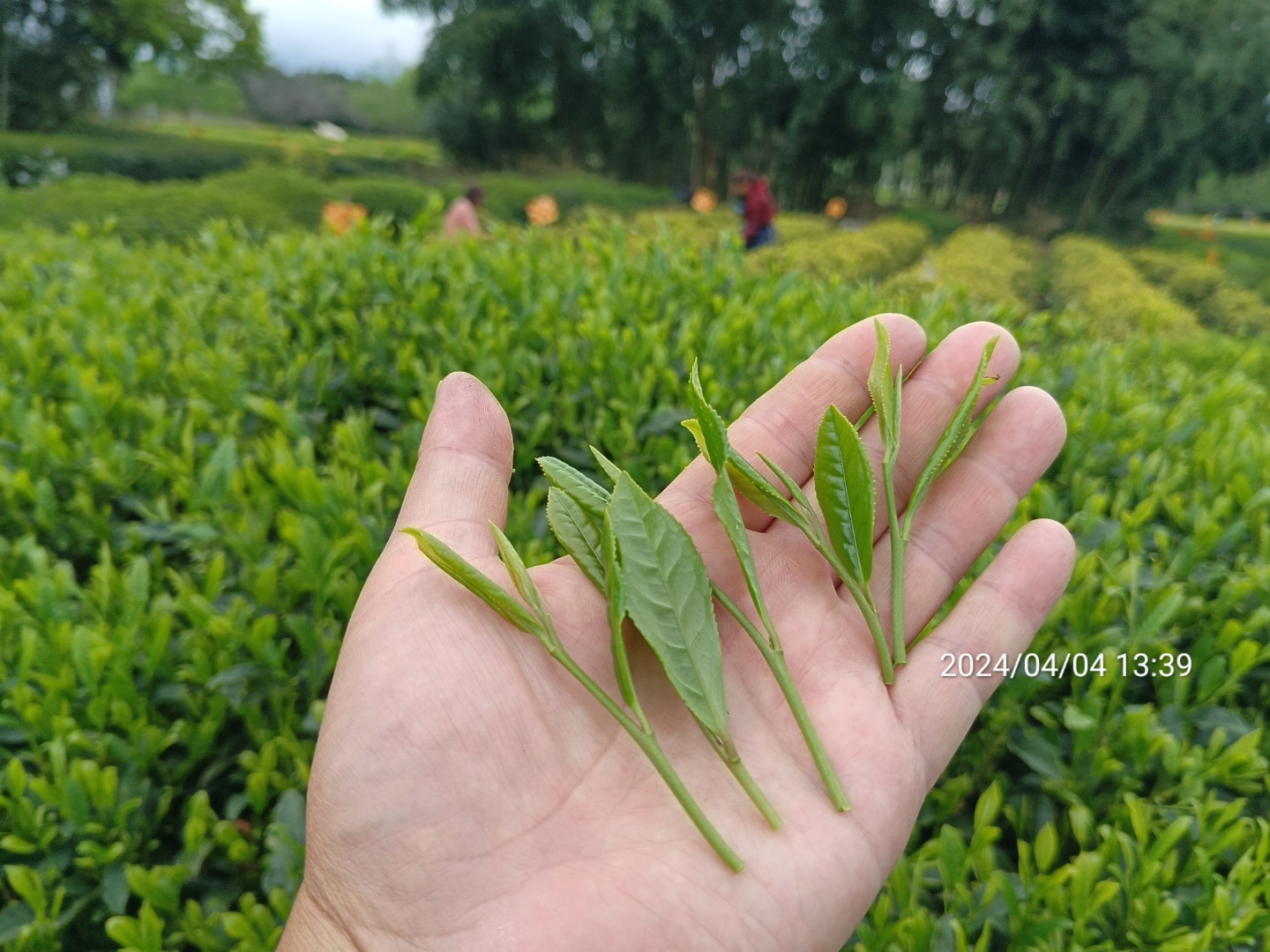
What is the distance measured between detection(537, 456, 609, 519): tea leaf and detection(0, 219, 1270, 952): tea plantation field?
0.42m

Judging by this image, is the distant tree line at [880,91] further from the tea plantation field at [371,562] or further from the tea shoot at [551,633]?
the tea shoot at [551,633]

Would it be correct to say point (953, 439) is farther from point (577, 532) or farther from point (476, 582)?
point (476, 582)

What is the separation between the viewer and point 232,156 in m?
19.1

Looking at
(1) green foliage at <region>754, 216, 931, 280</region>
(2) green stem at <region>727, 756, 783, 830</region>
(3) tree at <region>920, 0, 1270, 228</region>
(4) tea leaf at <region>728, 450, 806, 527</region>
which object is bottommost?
(2) green stem at <region>727, 756, 783, 830</region>

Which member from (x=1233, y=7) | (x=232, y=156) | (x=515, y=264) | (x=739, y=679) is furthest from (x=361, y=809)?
(x=1233, y=7)

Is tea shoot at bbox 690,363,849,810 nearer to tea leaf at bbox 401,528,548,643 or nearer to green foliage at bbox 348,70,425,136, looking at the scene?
tea leaf at bbox 401,528,548,643

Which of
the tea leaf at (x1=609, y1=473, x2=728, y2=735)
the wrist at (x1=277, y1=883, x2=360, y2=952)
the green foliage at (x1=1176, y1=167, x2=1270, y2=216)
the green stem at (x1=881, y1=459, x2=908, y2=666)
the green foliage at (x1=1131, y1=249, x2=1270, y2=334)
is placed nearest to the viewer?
the wrist at (x1=277, y1=883, x2=360, y2=952)

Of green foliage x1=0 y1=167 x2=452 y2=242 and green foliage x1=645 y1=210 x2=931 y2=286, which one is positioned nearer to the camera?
green foliage x1=0 y1=167 x2=452 y2=242

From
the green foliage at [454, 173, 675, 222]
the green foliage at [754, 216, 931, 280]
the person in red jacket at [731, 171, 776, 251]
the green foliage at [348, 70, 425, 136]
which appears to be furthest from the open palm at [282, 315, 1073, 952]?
the green foliage at [348, 70, 425, 136]

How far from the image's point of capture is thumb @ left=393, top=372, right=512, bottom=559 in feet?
4.55

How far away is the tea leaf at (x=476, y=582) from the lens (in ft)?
3.92

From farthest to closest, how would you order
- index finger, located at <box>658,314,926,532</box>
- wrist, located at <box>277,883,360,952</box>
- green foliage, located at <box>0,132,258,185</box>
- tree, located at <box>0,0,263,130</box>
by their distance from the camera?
tree, located at <box>0,0,263,130</box> < green foliage, located at <box>0,132,258,185</box> < index finger, located at <box>658,314,926,532</box> < wrist, located at <box>277,883,360,952</box>

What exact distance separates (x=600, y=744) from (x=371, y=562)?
71cm

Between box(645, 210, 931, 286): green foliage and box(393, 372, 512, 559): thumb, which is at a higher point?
box(645, 210, 931, 286): green foliage
